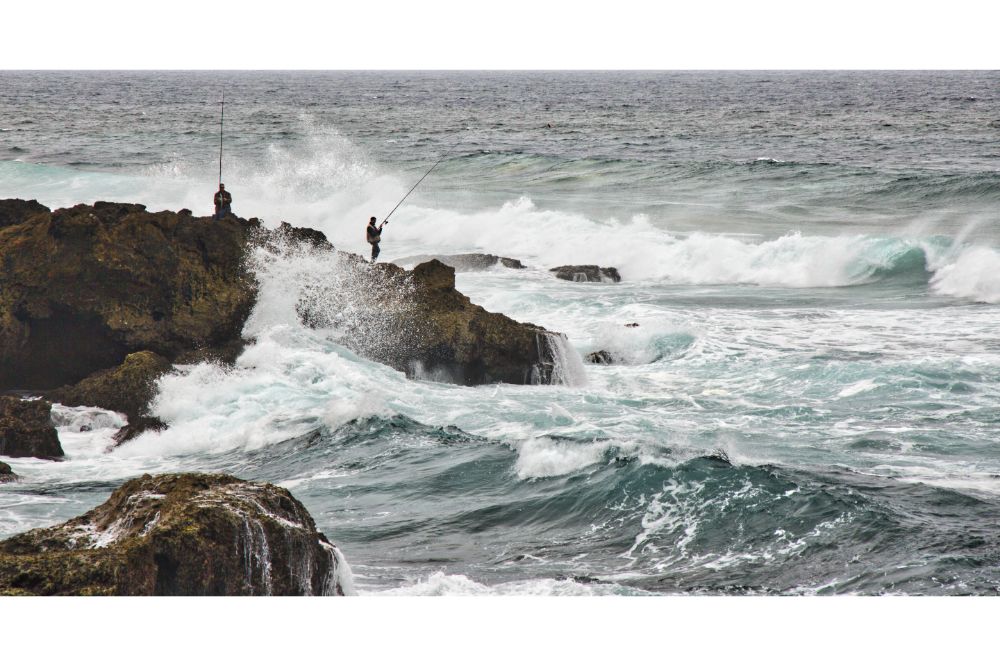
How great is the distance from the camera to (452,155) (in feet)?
126

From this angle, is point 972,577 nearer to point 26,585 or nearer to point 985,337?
point 26,585

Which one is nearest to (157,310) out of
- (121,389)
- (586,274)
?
(121,389)

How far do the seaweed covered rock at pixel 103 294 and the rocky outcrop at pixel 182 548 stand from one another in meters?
5.83

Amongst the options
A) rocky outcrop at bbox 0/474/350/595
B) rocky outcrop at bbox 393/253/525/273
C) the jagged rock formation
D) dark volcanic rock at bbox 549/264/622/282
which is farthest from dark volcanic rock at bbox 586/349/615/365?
rocky outcrop at bbox 0/474/350/595

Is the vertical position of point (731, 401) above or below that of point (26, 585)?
below

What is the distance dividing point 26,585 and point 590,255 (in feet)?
62.2

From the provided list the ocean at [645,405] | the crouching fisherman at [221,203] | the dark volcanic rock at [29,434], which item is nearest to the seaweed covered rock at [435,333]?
the ocean at [645,405]

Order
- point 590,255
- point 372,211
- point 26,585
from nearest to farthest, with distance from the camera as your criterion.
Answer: point 26,585 < point 590,255 < point 372,211

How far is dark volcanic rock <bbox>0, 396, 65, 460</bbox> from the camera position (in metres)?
8.95

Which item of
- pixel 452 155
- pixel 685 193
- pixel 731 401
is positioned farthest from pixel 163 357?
pixel 452 155

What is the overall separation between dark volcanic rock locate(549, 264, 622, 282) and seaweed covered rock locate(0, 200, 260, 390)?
Answer: 8.96 meters

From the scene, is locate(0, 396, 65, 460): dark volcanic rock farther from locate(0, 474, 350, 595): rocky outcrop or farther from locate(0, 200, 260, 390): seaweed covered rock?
locate(0, 474, 350, 595): rocky outcrop

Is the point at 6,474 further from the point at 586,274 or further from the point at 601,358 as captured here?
the point at 586,274

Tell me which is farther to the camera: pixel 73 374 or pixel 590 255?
pixel 590 255
